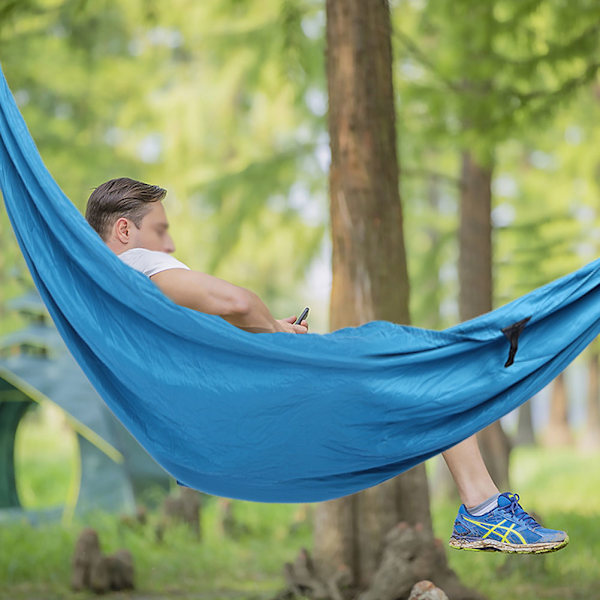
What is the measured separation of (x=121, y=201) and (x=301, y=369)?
66cm

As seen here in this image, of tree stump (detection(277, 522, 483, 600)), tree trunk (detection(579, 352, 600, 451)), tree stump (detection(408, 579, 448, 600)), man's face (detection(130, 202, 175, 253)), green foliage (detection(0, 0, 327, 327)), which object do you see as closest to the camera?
man's face (detection(130, 202, 175, 253))

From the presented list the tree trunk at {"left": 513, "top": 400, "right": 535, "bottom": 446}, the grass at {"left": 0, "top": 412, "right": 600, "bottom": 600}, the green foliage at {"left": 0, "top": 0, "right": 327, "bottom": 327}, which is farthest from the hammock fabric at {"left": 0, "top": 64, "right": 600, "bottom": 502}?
the tree trunk at {"left": 513, "top": 400, "right": 535, "bottom": 446}

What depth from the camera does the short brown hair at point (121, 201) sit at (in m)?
2.14

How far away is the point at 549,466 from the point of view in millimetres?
9531

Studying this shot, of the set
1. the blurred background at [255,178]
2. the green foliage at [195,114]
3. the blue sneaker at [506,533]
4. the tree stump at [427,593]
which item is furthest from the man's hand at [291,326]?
the green foliage at [195,114]

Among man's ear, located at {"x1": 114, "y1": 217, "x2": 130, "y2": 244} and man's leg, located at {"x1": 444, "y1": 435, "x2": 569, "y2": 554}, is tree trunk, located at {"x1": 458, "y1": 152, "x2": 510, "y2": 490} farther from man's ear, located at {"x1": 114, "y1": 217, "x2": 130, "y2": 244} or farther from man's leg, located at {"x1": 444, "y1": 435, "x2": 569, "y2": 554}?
man's ear, located at {"x1": 114, "y1": 217, "x2": 130, "y2": 244}

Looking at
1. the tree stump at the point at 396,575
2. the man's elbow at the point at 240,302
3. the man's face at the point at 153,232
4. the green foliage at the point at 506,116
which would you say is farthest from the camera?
the green foliage at the point at 506,116

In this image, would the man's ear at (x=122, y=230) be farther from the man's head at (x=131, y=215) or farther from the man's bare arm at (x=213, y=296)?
the man's bare arm at (x=213, y=296)

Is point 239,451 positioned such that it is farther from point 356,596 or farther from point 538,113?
point 538,113

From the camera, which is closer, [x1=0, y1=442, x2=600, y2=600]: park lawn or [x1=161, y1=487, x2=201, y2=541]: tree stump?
[x1=0, y1=442, x2=600, y2=600]: park lawn

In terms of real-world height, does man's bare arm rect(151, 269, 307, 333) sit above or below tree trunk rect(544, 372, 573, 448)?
below

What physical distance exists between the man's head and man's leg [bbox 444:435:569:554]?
96cm

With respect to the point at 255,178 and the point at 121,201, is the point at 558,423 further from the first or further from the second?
the point at 121,201

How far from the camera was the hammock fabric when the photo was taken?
2035 mm
